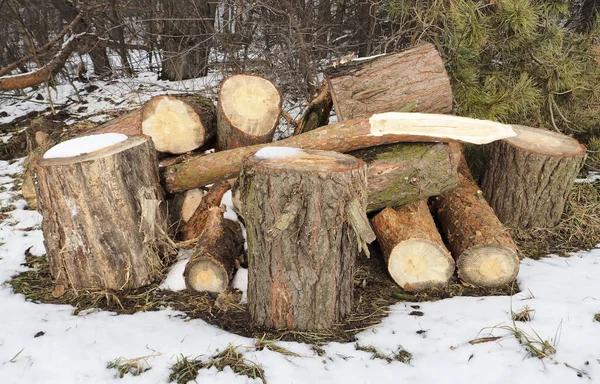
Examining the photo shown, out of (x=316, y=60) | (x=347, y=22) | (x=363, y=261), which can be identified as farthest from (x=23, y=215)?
(x=347, y=22)

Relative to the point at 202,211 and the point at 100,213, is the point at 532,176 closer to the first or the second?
the point at 202,211

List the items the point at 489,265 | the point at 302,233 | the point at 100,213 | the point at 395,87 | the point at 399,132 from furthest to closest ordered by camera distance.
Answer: the point at 395,87
the point at 399,132
the point at 489,265
the point at 100,213
the point at 302,233

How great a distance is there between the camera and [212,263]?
104 inches

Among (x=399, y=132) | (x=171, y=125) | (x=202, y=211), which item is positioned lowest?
(x=202, y=211)

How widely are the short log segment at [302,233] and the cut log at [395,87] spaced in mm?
1071

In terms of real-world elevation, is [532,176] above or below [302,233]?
below

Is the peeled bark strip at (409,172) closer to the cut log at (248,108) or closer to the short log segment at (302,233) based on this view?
the short log segment at (302,233)

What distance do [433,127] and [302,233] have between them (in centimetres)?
134

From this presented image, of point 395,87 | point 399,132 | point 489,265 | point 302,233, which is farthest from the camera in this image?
point 395,87

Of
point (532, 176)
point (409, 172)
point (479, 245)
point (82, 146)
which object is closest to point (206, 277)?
point (82, 146)

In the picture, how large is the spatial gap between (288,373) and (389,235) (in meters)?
1.26

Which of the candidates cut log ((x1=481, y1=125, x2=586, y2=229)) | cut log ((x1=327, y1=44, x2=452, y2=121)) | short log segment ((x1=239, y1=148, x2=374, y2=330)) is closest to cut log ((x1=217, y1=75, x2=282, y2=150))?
cut log ((x1=327, y1=44, x2=452, y2=121))

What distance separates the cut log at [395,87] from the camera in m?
3.24

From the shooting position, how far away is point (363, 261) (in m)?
3.12
